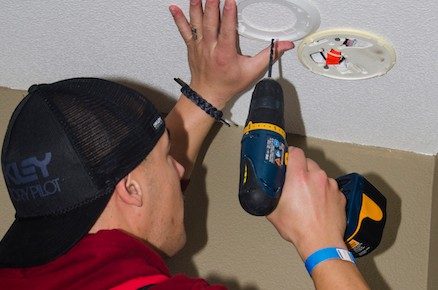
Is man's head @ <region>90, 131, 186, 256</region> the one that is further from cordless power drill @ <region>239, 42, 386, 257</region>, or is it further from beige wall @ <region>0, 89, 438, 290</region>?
beige wall @ <region>0, 89, 438, 290</region>

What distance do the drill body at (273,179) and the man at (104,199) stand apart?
4cm

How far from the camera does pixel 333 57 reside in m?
1.47

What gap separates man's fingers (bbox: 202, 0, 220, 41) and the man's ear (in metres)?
0.39

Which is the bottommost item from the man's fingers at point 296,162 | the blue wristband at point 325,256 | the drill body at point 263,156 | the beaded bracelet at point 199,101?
the blue wristband at point 325,256

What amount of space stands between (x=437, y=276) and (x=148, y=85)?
2.91 ft

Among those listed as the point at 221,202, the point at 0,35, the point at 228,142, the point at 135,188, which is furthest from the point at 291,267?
the point at 0,35

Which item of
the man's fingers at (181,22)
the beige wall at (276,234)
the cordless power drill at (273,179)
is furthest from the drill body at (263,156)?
the beige wall at (276,234)

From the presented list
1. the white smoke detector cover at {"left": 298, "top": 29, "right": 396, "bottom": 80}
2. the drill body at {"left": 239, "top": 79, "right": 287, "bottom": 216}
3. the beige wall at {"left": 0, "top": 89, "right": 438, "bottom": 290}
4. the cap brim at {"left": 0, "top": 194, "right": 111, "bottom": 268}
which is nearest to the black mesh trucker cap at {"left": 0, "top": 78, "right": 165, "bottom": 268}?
the cap brim at {"left": 0, "top": 194, "right": 111, "bottom": 268}

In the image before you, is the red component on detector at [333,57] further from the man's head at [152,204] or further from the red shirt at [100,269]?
the red shirt at [100,269]

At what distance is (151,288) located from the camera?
1017 millimetres

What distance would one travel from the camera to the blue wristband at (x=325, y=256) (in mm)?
1217

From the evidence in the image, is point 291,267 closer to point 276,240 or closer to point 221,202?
point 276,240

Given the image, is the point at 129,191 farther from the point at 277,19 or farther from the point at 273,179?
the point at 277,19

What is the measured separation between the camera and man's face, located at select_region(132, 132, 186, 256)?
1.24 m
